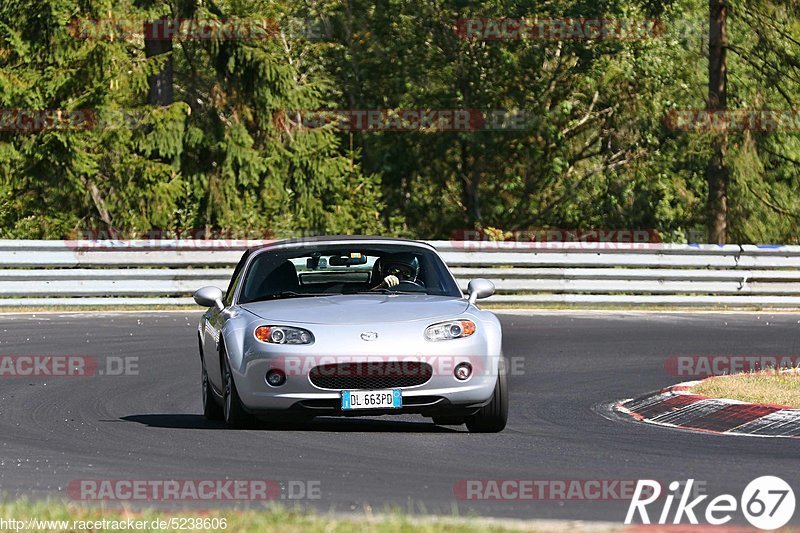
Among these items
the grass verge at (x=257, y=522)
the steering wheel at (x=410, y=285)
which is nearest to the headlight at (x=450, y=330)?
the steering wheel at (x=410, y=285)

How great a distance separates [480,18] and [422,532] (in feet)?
103

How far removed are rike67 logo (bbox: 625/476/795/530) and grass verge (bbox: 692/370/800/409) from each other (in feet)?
13.3

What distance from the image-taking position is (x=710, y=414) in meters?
12.3

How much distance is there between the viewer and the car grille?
10.6 meters

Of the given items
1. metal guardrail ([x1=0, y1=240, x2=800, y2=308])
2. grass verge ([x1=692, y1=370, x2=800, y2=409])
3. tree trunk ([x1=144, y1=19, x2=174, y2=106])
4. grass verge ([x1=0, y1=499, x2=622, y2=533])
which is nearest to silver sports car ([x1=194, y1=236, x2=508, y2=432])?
grass verge ([x1=692, y1=370, x2=800, y2=409])

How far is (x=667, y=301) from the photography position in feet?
85.6

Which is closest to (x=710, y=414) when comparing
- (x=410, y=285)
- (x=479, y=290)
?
→ (x=479, y=290)

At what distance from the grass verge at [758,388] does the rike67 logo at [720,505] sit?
4.07 meters

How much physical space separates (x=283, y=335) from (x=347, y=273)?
1530mm

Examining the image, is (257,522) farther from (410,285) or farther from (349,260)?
(349,260)

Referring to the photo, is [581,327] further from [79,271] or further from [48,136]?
[48,136]

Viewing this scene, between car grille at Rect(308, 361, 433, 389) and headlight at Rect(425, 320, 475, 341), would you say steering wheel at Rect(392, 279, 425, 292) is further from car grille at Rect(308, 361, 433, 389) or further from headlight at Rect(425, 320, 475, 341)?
car grille at Rect(308, 361, 433, 389)

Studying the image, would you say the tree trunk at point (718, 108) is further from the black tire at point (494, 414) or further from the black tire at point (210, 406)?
the black tire at point (494, 414)

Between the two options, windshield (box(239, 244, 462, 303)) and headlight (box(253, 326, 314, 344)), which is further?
windshield (box(239, 244, 462, 303))
